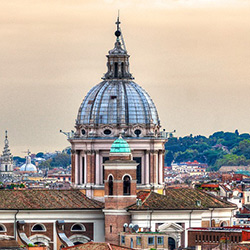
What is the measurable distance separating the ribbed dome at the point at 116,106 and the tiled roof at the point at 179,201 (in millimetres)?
4264

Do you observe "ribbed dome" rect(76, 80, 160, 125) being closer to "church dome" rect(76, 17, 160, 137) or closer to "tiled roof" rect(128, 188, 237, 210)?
"church dome" rect(76, 17, 160, 137)

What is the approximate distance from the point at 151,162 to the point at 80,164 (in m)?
3.75

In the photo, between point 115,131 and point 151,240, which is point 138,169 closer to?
point 115,131

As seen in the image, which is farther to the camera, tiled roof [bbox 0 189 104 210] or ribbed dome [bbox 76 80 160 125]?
ribbed dome [bbox 76 80 160 125]

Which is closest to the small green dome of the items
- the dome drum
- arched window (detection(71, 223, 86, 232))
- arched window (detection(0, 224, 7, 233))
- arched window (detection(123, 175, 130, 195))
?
arched window (detection(123, 175, 130, 195))

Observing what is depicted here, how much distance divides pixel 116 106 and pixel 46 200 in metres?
7.17

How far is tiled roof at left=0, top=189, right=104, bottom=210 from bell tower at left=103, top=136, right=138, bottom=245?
1.84 m

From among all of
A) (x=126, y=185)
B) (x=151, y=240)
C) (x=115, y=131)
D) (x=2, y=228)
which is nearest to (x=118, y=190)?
(x=126, y=185)

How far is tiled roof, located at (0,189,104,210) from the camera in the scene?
89.5 metres

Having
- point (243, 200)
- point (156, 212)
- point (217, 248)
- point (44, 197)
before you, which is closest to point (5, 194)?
point (44, 197)

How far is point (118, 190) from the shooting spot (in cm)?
8944

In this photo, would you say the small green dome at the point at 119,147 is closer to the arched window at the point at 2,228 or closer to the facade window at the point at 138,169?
the facade window at the point at 138,169

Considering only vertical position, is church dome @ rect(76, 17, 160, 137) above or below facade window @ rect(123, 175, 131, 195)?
above

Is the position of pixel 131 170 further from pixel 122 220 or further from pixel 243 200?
pixel 243 200
